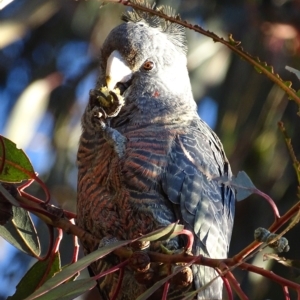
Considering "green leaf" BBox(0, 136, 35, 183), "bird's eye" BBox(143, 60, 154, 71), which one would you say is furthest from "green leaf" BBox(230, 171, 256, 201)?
"bird's eye" BBox(143, 60, 154, 71)

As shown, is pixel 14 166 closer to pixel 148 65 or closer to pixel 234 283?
pixel 234 283

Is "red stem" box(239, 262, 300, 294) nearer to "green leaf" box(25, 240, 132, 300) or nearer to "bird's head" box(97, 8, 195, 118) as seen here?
"green leaf" box(25, 240, 132, 300)

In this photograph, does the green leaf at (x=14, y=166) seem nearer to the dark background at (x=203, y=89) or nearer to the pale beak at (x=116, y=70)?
the pale beak at (x=116, y=70)

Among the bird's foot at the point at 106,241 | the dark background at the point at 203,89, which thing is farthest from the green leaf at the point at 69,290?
the dark background at the point at 203,89

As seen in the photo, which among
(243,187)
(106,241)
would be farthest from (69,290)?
(106,241)

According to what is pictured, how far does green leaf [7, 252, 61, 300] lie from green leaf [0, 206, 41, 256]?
36mm

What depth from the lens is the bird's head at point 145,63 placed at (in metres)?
2.02

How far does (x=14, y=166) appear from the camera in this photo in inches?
54.4

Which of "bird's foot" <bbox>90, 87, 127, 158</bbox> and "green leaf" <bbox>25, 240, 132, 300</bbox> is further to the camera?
"bird's foot" <bbox>90, 87, 127, 158</bbox>

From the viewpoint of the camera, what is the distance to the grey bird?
1.72m

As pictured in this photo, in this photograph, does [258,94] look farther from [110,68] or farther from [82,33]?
[110,68]

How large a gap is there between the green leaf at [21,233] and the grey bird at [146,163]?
258 mm

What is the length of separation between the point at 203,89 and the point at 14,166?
2.08 m

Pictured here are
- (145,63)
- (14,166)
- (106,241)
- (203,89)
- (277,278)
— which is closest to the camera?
(277,278)
